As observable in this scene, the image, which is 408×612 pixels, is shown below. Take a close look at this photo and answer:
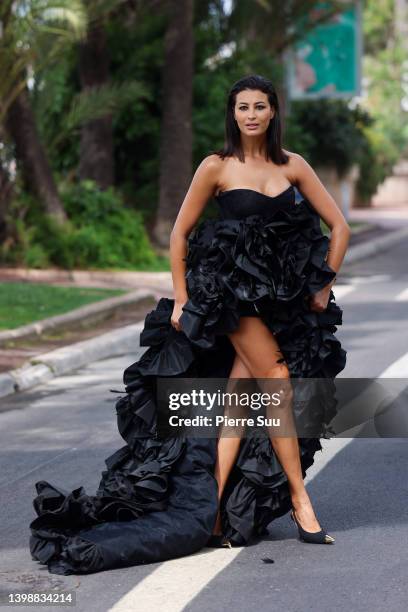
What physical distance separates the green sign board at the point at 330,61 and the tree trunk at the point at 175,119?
23.0ft

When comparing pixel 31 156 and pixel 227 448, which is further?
pixel 31 156

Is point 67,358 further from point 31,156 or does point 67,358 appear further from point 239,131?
point 31,156

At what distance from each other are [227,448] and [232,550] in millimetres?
423

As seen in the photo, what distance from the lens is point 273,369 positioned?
537 centimetres

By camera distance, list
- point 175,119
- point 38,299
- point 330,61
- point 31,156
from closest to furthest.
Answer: point 38,299 < point 31,156 < point 175,119 < point 330,61

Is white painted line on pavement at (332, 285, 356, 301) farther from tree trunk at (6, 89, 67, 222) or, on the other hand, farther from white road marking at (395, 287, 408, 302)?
tree trunk at (6, 89, 67, 222)

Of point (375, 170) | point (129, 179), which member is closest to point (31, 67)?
point (129, 179)

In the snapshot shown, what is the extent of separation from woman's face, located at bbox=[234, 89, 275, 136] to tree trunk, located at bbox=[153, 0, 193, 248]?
14.0m

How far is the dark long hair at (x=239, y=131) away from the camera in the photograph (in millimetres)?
5371

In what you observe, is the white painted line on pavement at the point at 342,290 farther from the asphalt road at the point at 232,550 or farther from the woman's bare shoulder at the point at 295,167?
the woman's bare shoulder at the point at 295,167

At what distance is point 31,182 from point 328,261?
1251 centimetres

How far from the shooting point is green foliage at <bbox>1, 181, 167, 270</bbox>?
17.1m

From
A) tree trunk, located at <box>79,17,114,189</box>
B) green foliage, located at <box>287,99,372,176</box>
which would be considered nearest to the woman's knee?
tree trunk, located at <box>79,17,114,189</box>

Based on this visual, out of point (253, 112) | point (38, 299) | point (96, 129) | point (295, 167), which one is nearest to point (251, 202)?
point (295, 167)
